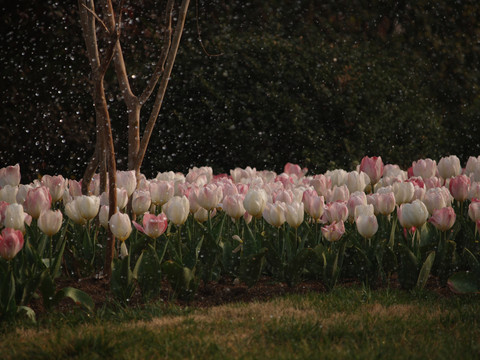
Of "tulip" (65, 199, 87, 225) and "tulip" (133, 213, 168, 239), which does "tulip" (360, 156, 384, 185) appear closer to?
"tulip" (133, 213, 168, 239)

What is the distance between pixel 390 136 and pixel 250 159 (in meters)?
1.44

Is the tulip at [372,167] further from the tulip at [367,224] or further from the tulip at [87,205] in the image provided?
the tulip at [87,205]

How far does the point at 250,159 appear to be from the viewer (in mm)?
6277

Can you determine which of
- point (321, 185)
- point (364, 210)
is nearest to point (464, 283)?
point (364, 210)

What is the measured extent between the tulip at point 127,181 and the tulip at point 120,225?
47cm

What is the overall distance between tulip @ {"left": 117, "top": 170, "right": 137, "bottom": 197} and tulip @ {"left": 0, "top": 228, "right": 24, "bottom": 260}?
784 mm

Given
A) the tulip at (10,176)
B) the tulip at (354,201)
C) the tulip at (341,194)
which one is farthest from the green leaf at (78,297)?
Result: the tulip at (341,194)

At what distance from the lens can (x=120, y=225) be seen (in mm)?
3057

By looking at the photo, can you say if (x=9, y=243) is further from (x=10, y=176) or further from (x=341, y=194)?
(x=341, y=194)

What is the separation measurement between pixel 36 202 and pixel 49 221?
0.87 ft

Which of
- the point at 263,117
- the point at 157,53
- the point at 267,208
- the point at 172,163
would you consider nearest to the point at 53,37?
the point at 157,53

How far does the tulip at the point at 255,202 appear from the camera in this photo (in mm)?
3355

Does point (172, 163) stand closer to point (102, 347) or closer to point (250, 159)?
point (250, 159)

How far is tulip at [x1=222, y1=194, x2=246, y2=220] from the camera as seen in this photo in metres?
3.40
